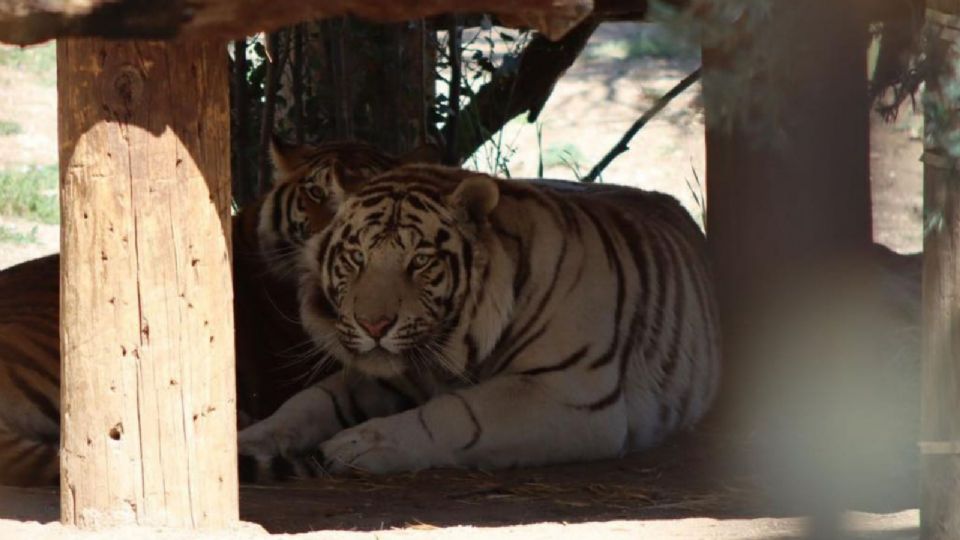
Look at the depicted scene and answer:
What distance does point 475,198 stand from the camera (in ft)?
17.5

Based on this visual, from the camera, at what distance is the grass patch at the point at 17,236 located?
9.78 metres

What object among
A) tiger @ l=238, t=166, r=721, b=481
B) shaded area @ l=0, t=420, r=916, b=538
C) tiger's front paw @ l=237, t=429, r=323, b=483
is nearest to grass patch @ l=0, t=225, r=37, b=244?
tiger @ l=238, t=166, r=721, b=481

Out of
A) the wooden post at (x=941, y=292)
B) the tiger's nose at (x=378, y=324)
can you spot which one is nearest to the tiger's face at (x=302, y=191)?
the tiger's nose at (x=378, y=324)

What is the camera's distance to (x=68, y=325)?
3.72 meters

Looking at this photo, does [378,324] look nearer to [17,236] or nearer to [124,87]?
[124,87]

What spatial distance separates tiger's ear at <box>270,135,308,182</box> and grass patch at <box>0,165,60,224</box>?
4.33m

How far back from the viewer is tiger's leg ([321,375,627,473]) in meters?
5.11

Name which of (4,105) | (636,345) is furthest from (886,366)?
(4,105)

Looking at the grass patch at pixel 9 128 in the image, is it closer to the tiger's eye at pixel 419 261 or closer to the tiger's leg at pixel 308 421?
the tiger's leg at pixel 308 421

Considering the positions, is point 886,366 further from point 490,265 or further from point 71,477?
point 71,477

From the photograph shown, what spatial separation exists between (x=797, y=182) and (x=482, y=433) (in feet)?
4.82

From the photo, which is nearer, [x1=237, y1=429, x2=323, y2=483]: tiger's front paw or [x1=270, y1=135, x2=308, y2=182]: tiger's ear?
[x1=237, y1=429, x2=323, y2=483]: tiger's front paw

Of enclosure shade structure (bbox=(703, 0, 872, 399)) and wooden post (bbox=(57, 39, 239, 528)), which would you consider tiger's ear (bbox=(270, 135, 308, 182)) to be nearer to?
enclosure shade structure (bbox=(703, 0, 872, 399))

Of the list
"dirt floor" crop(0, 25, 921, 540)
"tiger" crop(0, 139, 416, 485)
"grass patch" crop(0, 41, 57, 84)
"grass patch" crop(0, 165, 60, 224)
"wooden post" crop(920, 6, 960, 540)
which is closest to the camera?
"wooden post" crop(920, 6, 960, 540)
